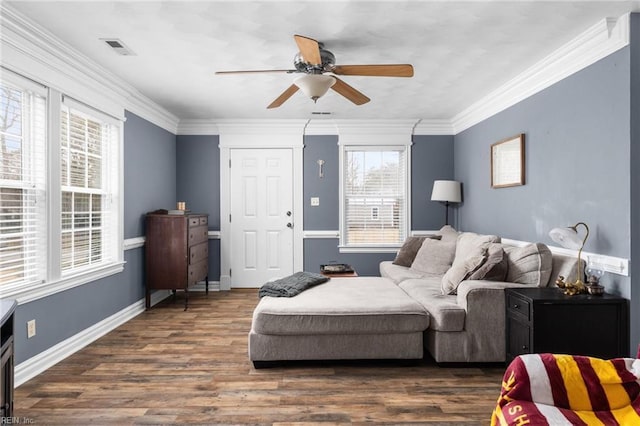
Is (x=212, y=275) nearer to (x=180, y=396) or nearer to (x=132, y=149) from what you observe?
(x=132, y=149)

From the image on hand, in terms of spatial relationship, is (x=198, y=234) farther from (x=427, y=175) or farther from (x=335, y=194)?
(x=427, y=175)

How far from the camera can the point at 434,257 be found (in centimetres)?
455

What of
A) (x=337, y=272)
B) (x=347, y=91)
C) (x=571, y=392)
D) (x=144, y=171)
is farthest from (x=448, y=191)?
(x=571, y=392)

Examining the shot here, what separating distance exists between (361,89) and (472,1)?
186 cm

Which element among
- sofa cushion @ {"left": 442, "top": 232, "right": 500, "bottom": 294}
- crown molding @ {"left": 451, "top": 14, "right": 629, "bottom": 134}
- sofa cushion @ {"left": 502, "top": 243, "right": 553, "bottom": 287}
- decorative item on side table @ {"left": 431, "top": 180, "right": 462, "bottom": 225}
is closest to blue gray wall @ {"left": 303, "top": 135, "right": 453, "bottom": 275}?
decorative item on side table @ {"left": 431, "top": 180, "right": 462, "bottom": 225}

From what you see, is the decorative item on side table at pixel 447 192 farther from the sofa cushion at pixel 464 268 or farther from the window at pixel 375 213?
the sofa cushion at pixel 464 268

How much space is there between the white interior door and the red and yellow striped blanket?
443 cm

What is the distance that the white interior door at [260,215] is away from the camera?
230 inches

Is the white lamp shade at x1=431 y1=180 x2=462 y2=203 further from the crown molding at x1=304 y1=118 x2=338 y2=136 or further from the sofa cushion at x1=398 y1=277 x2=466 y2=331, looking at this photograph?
the sofa cushion at x1=398 y1=277 x2=466 y2=331

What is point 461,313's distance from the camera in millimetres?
2943

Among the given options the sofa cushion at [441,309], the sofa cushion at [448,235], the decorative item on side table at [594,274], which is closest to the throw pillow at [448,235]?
the sofa cushion at [448,235]

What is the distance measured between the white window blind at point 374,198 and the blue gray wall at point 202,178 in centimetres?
190

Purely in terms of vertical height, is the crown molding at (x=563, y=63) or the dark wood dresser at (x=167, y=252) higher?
the crown molding at (x=563, y=63)

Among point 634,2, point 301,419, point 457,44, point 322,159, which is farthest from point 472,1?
point 322,159
